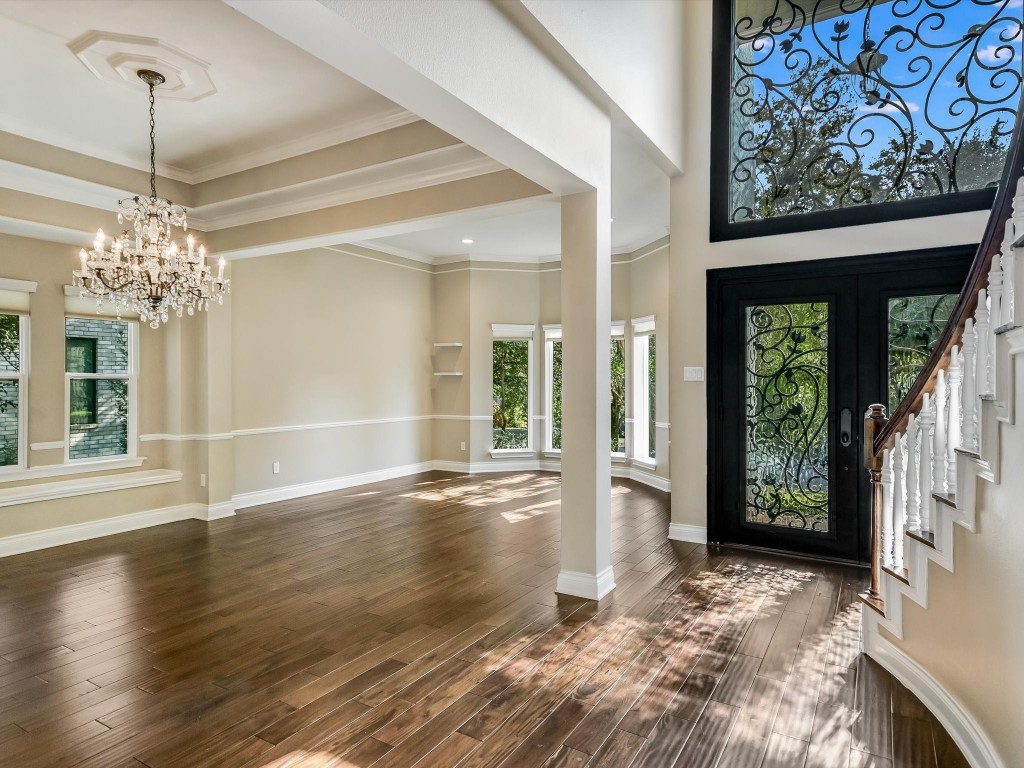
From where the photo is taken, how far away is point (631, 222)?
7.04 meters

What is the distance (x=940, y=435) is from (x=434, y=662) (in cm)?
243

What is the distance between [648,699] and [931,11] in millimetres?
4747

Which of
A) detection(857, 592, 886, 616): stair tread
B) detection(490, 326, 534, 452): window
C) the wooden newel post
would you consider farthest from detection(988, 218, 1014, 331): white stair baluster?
detection(490, 326, 534, 452): window

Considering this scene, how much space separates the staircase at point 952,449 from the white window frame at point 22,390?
19.6 ft

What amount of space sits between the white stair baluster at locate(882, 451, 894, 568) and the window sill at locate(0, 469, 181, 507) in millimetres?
5800

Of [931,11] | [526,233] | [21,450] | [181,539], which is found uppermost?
[931,11]

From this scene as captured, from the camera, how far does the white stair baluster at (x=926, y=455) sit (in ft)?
8.34

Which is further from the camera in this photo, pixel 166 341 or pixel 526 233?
pixel 526 233

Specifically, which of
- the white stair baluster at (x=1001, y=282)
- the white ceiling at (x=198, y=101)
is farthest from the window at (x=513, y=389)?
the white stair baluster at (x=1001, y=282)

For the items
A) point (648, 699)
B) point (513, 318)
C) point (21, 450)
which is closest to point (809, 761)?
point (648, 699)

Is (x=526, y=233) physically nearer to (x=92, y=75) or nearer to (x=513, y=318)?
(x=513, y=318)

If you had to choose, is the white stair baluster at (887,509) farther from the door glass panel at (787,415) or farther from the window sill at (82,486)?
the window sill at (82,486)

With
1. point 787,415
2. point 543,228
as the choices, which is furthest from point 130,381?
point 787,415

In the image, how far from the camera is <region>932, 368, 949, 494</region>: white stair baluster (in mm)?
2424
